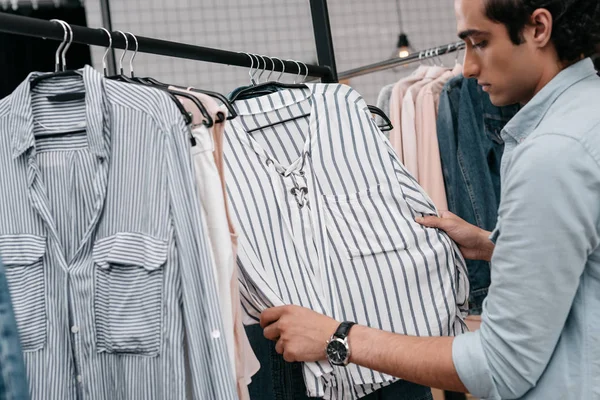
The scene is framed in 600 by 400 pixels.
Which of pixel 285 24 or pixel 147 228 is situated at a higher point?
pixel 285 24

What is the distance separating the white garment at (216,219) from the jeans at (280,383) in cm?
32

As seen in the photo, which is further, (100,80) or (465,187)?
(465,187)

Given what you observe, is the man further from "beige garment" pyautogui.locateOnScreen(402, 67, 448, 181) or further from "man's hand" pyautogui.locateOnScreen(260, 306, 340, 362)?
"beige garment" pyautogui.locateOnScreen(402, 67, 448, 181)

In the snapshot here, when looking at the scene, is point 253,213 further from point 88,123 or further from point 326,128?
point 88,123

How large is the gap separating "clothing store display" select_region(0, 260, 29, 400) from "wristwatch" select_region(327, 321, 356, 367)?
0.63 m

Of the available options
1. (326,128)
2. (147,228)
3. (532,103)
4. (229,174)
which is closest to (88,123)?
(147,228)

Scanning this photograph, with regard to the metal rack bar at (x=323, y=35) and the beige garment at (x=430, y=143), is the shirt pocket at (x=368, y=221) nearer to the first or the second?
the metal rack bar at (x=323, y=35)

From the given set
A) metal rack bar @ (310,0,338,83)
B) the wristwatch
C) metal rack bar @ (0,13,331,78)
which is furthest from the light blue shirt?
metal rack bar @ (310,0,338,83)

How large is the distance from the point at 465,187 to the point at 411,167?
213 millimetres

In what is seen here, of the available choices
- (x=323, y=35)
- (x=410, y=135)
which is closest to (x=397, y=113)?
(x=410, y=135)

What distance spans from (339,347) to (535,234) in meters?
0.41

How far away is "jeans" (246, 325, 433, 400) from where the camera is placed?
1.43 meters

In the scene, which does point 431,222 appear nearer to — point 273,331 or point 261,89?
point 273,331

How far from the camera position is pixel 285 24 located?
3.66 meters
